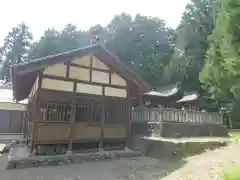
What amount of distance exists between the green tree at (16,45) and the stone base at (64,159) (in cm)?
4695

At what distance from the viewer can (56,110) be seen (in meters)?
12.0

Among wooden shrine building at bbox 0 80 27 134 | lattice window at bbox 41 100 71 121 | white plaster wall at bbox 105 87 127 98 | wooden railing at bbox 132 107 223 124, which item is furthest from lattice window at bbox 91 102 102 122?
wooden shrine building at bbox 0 80 27 134

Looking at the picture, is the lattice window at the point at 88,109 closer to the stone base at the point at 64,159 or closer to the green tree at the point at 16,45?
the stone base at the point at 64,159

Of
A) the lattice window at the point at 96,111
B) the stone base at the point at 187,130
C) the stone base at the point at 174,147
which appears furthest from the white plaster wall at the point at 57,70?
the stone base at the point at 187,130

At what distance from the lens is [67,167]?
32.1 feet

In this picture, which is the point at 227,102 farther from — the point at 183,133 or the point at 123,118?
the point at 123,118

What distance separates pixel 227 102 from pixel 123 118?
71.6 ft

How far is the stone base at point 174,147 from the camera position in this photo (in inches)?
457

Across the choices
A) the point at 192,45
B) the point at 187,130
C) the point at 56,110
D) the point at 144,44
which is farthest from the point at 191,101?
the point at 56,110

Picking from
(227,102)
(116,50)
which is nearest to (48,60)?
(227,102)

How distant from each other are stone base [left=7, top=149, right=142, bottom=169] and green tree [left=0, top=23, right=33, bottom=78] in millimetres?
46954

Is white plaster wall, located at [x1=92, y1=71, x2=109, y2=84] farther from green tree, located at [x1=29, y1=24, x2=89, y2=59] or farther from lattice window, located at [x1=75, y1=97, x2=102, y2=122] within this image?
green tree, located at [x1=29, y1=24, x2=89, y2=59]

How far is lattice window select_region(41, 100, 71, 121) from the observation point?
11.4 m

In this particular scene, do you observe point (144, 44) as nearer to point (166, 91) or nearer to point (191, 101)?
point (166, 91)
